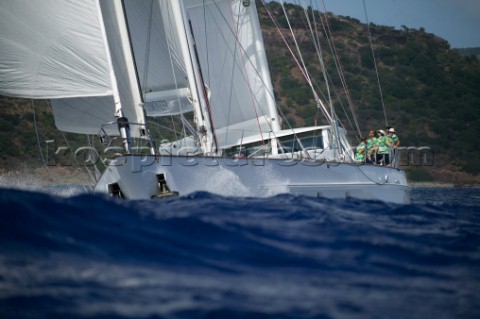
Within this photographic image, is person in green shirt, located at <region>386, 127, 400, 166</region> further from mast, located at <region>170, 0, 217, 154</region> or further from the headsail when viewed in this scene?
the headsail

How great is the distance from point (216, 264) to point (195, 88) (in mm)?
7659

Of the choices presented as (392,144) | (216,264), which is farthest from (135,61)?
(216,264)

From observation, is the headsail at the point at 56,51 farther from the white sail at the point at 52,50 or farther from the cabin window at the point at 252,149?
the cabin window at the point at 252,149

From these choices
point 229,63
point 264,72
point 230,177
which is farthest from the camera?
point 229,63

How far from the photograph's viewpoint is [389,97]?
54.8m

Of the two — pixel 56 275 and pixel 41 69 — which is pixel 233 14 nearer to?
pixel 41 69

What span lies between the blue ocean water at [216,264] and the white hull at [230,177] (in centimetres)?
200

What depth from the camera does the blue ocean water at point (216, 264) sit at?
516 cm

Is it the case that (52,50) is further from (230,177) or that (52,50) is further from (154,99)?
(230,177)

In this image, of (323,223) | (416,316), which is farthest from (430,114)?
(416,316)

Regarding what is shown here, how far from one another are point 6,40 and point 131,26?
3.47 meters

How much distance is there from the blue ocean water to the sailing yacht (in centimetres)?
230

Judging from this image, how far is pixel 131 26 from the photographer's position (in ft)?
49.7

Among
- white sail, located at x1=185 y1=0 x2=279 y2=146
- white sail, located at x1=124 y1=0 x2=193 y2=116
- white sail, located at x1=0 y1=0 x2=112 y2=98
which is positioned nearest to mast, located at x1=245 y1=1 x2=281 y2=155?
white sail, located at x1=185 y1=0 x2=279 y2=146
